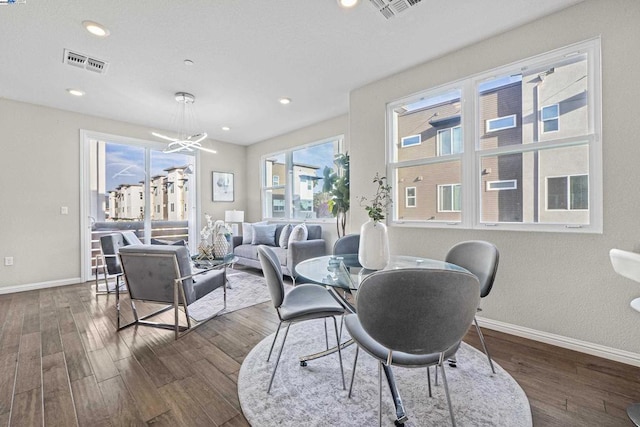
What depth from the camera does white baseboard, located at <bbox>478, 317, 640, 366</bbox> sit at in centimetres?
204

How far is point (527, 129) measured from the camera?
251 cm

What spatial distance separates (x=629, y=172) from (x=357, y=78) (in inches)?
105

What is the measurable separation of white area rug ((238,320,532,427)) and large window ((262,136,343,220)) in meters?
3.17

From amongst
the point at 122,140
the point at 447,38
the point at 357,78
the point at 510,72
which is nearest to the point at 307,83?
the point at 357,78

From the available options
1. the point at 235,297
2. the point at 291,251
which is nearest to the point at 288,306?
the point at 235,297

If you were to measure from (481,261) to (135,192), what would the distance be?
5.69 m

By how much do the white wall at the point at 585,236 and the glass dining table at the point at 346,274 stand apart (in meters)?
0.82

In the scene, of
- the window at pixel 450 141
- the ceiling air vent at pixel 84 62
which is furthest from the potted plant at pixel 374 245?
the ceiling air vent at pixel 84 62

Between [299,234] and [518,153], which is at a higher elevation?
[518,153]

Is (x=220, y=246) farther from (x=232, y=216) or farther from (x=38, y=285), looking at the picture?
(x=38, y=285)

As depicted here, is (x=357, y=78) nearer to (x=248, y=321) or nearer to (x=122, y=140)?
(x=248, y=321)

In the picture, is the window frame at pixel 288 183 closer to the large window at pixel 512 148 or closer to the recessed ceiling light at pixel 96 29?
the large window at pixel 512 148

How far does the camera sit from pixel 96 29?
7.93 feet

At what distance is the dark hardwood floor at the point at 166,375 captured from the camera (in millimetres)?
1550
